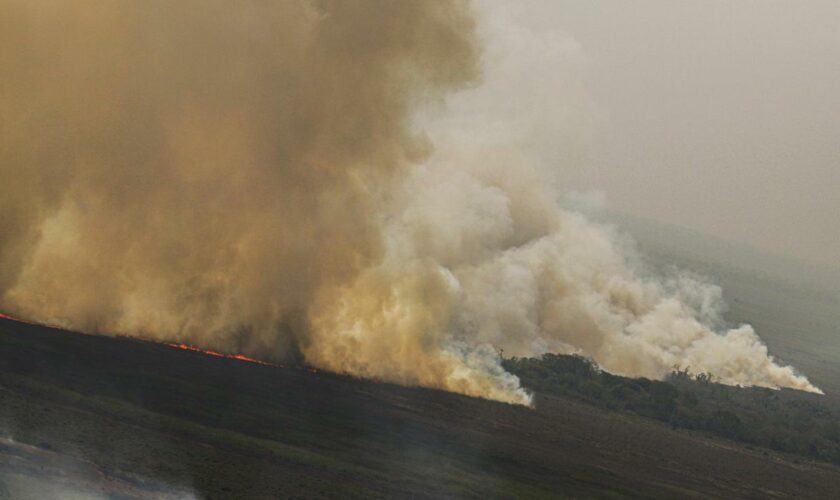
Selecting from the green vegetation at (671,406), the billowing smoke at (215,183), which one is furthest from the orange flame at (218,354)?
the green vegetation at (671,406)

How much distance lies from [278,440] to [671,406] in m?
88.3

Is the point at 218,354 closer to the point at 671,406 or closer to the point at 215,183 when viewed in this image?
the point at 215,183

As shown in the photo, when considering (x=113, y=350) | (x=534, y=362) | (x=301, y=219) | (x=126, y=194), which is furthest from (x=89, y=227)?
(x=534, y=362)

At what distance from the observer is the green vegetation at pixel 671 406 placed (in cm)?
15475

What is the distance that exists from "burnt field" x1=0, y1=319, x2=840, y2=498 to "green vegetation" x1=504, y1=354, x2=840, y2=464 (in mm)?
22160

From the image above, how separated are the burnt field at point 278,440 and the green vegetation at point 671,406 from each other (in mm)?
22160

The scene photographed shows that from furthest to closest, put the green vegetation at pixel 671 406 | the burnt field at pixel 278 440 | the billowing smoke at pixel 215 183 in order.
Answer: the green vegetation at pixel 671 406, the billowing smoke at pixel 215 183, the burnt field at pixel 278 440

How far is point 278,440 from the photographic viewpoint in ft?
270

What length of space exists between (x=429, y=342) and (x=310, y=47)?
31436mm

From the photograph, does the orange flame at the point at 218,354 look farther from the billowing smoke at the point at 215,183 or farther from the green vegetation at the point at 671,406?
the green vegetation at the point at 671,406

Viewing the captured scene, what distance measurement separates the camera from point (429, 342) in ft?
388

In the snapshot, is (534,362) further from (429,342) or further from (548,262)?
(429,342)

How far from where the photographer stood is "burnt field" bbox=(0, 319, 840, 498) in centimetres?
6538

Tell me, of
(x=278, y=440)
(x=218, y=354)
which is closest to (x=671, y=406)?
(x=218, y=354)
